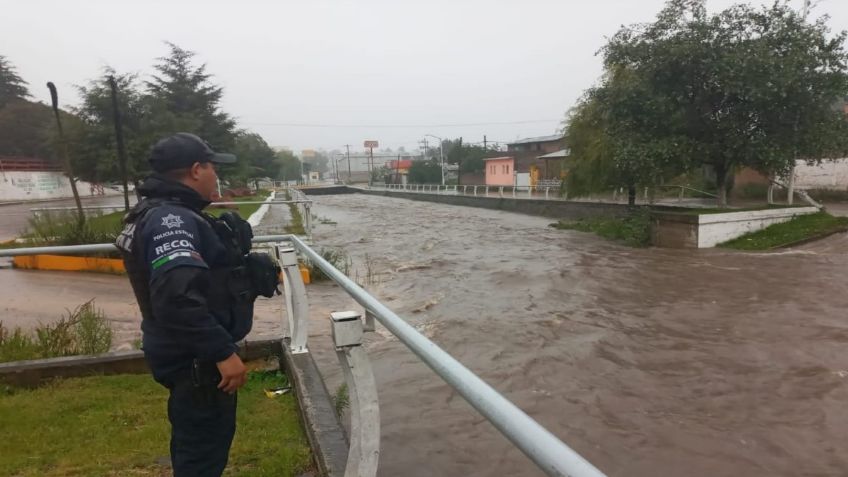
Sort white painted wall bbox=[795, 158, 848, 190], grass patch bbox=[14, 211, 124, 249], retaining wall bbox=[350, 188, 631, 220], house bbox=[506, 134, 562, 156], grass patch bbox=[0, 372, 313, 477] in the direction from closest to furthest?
grass patch bbox=[0, 372, 313, 477] < grass patch bbox=[14, 211, 124, 249] < retaining wall bbox=[350, 188, 631, 220] < white painted wall bbox=[795, 158, 848, 190] < house bbox=[506, 134, 562, 156]

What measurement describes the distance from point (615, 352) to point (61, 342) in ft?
18.4

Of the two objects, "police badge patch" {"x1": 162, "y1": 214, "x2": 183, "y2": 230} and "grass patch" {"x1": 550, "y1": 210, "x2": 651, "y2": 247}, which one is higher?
A: "police badge patch" {"x1": 162, "y1": 214, "x2": 183, "y2": 230}

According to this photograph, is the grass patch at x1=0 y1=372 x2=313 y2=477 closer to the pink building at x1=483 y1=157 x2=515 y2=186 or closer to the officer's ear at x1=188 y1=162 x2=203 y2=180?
the officer's ear at x1=188 y1=162 x2=203 y2=180

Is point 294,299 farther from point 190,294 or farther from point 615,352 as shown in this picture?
point 615,352

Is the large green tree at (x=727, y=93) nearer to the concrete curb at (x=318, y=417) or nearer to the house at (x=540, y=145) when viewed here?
the concrete curb at (x=318, y=417)

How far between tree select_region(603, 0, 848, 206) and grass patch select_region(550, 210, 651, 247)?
2144 mm

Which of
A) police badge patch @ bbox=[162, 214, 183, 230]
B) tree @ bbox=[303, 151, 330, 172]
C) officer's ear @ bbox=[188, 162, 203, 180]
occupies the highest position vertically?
tree @ bbox=[303, 151, 330, 172]

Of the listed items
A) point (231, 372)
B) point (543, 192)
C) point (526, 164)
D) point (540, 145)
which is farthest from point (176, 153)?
point (540, 145)

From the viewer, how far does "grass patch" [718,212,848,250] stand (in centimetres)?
1384

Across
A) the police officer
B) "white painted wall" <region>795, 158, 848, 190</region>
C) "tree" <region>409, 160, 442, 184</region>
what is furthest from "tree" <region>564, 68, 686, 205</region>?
"tree" <region>409, 160, 442, 184</region>

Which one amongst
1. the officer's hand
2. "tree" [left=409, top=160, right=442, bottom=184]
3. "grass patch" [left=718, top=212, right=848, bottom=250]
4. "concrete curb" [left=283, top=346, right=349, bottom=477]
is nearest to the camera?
the officer's hand

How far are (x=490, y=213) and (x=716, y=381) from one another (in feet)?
80.9

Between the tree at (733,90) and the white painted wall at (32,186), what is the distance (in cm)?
3327

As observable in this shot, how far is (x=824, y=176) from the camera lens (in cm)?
2430
